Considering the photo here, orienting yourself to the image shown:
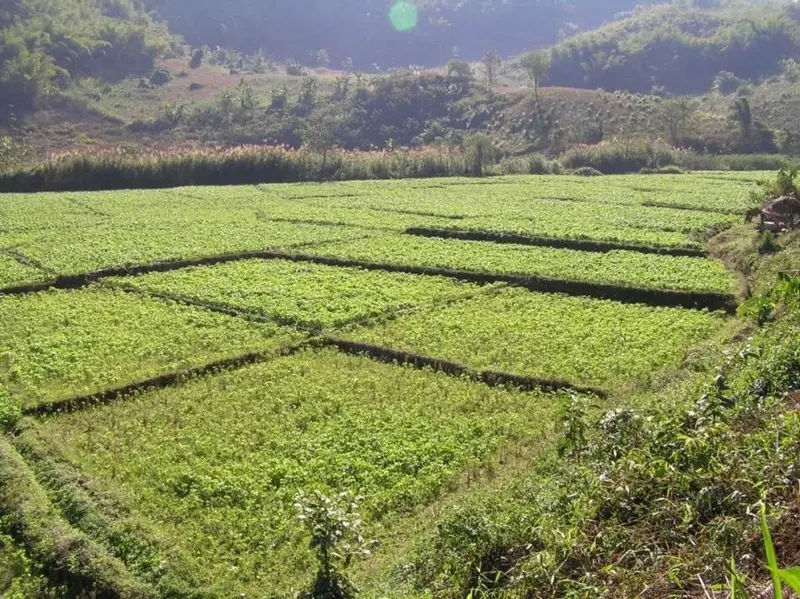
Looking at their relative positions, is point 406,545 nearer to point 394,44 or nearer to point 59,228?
point 59,228

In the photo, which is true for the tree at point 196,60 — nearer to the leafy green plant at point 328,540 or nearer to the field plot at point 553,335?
the field plot at point 553,335

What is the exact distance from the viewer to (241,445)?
12.2 meters

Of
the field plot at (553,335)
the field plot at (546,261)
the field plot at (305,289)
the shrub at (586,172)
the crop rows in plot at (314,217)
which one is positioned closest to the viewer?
the field plot at (553,335)

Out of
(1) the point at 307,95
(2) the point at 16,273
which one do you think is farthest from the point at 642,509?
(1) the point at 307,95

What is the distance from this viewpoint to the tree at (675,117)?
71.8 m

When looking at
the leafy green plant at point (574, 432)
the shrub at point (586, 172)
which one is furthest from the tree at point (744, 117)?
the leafy green plant at point (574, 432)

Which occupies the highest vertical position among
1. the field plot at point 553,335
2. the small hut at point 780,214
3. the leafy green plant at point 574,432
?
the small hut at point 780,214

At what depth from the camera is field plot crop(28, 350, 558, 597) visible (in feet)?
31.7

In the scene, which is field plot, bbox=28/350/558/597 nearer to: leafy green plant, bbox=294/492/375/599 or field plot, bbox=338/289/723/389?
leafy green plant, bbox=294/492/375/599

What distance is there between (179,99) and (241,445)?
9951cm

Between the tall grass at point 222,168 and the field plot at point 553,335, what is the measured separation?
35656 millimetres

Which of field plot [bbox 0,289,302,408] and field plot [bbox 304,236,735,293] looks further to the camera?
field plot [bbox 304,236,735,293]

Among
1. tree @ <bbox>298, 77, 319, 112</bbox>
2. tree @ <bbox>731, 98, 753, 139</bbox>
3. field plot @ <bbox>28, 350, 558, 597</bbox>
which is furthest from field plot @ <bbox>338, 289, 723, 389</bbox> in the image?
tree @ <bbox>298, 77, 319, 112</bbox>

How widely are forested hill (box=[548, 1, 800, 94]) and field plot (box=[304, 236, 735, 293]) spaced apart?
107 meters
